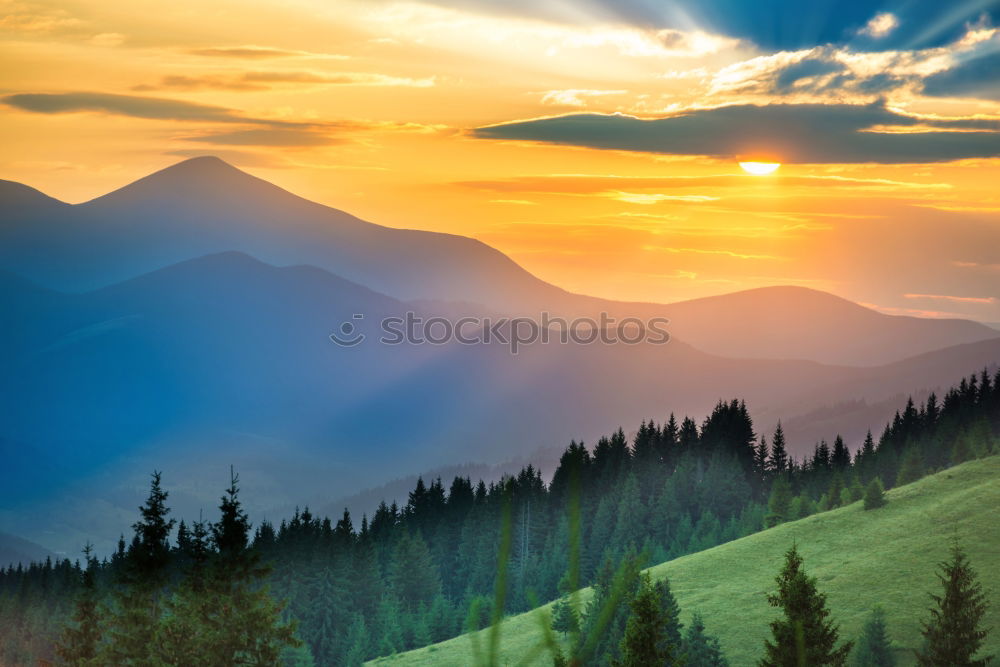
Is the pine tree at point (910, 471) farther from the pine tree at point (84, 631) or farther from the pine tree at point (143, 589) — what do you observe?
the pine tree at point (143, 589)

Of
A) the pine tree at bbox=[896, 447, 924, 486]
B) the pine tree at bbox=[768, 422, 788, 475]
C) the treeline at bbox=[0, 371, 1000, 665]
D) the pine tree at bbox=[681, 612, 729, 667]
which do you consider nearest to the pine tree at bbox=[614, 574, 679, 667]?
the pine tree at bbox=[681, 612, 729, 667]

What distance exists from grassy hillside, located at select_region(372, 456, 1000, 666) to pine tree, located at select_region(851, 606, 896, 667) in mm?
918

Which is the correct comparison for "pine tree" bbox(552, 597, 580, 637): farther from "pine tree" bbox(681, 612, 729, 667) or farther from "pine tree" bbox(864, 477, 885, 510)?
"pine tree" bbox(864, 477, 885, 510)

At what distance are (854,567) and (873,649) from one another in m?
15.9

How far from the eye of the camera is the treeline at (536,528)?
332 ft

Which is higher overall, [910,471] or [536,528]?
[910,471]

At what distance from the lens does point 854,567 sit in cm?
7038

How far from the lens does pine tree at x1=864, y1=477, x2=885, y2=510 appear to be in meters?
86.4

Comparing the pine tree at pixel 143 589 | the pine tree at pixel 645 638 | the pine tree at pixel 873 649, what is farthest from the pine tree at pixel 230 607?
the pine tree at pixel 873 649

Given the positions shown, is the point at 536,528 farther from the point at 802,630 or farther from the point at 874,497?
the point at 802,630

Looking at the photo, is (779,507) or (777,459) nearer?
(779,507)

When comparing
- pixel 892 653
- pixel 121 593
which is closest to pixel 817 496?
pixel 892 653

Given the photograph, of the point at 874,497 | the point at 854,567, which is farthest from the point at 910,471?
the point at 854,567

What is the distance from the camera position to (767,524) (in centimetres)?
10331
